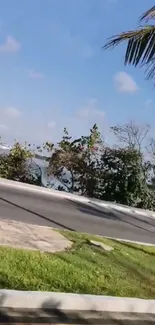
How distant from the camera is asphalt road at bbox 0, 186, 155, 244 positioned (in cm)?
1171

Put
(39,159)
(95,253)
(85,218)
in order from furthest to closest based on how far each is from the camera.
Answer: (39,159) < (85,218) < (95,253)

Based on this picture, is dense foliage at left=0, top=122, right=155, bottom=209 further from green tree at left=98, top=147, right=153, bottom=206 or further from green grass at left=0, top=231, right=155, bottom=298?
green grass at left=0, top=231, right=155, bottom=298

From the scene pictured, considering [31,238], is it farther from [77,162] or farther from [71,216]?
[77,162]

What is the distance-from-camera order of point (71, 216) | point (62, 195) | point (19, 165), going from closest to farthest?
1. point (71, 216)
2. point (62, 195)
3. point (19, 165)

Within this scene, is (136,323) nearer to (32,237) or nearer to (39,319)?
(39,319)

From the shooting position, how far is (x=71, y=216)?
13352 millimetres

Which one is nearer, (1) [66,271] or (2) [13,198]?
(1) [66,271]

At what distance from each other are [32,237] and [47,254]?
39.2 inches

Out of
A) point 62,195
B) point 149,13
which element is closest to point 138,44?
point 149,13

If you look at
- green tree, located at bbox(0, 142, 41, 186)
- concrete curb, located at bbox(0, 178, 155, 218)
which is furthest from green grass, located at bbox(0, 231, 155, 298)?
green tree, located at bbox(0, 142, 41, 186)

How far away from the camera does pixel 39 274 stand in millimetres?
6570

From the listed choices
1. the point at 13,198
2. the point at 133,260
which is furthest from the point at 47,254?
the point at 13,198

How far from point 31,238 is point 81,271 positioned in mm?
1590

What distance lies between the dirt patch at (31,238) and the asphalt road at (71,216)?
1.62 meters
